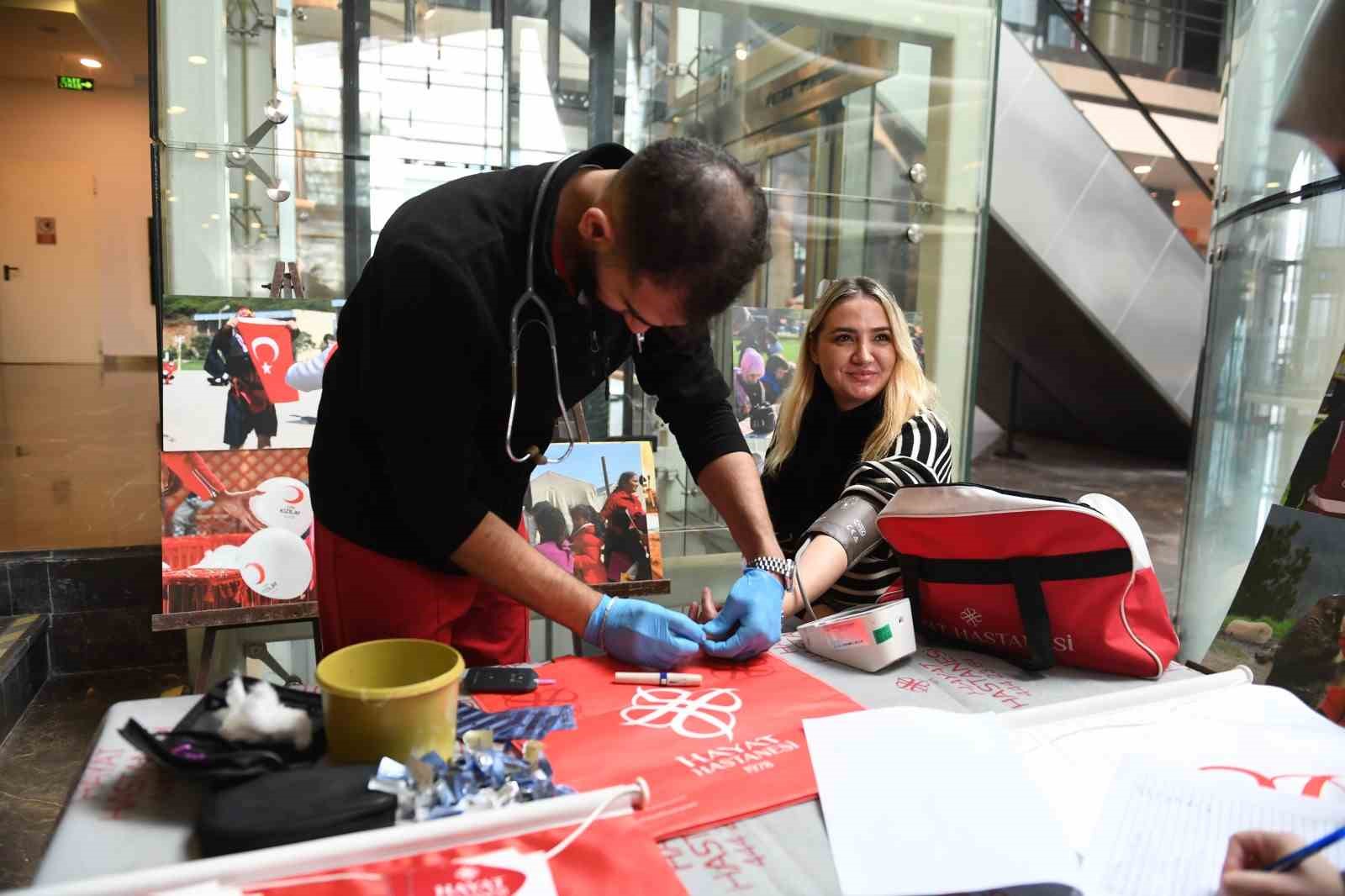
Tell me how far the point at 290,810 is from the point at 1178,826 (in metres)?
0.73

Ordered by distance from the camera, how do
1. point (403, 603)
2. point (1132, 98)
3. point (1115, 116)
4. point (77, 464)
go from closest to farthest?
1. point (403, 603)
2. point (77, 464)
3. point (1132, 98)
4. point (1115, 116)

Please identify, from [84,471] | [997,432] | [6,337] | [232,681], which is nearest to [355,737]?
[232,681]

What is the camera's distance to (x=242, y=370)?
2258 millimetres

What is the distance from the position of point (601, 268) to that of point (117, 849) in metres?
0.72

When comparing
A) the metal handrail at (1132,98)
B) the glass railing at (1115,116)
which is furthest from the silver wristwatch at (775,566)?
the glass railing at (1115,116)

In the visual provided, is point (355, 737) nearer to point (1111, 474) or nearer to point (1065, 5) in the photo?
point (1111, 474)

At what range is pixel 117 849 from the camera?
0.66m

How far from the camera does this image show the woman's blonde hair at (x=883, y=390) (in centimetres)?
171

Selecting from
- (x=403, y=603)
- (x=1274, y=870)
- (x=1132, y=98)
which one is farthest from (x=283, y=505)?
(x=1132, y=98)

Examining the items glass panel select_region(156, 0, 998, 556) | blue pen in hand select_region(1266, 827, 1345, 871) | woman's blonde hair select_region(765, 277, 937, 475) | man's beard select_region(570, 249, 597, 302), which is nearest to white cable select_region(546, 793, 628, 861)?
blue pen in hand select_region(1266, 827, 1345, 871)

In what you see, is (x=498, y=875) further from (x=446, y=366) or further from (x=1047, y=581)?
(x=1047, y=581)

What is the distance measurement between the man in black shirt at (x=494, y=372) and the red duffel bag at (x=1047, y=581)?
0.84ft

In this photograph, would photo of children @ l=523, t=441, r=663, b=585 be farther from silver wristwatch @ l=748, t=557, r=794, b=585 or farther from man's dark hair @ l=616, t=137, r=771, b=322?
man's dark hair @ l=616, t=137, r=771, b=322

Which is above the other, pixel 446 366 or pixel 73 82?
pixel 73 82
